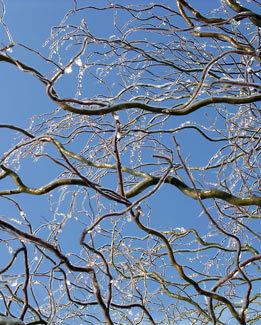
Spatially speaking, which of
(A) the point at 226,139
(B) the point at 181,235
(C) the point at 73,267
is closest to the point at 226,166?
(A) the point at 226,139

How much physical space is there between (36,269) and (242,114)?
219cm

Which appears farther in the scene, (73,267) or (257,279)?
(257,279)

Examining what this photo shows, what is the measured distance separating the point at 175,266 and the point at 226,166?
5.77 ft

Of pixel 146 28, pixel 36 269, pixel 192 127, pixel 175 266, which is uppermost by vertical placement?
pixel 146 28

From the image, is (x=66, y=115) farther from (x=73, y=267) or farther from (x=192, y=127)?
(x=73, y=267)

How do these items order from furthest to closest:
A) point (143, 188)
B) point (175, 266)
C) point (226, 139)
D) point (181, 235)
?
point (181, 235), point (226, 139), point (143, 188), point (175, 266)

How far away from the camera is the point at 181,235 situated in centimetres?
459

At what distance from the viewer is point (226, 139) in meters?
4.09

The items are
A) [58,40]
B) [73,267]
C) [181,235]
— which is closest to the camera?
[73,267]

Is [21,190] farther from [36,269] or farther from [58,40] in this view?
[58,40]

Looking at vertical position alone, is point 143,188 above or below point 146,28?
below

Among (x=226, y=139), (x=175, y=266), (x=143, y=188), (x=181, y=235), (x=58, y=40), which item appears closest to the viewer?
(x=175, y=266)

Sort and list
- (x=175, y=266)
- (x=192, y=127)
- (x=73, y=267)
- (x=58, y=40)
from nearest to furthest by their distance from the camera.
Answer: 1. (x=73, y=267)
2. (x=175, y=266)
3. (x=192, y=127)
4. (x=58, y=40)

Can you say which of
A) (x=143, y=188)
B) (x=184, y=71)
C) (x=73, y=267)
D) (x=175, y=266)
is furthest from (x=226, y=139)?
(x=73, y=267)
